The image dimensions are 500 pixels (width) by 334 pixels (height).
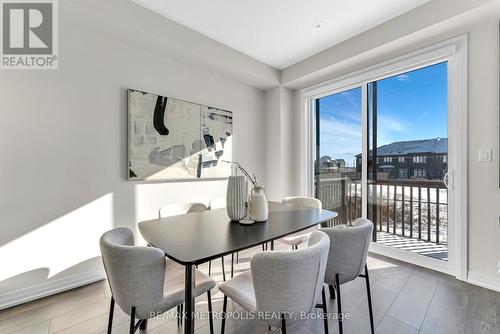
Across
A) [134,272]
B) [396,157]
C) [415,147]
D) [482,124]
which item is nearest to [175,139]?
[134,272]

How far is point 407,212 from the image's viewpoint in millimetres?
2826

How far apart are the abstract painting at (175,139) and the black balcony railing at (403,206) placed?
6.09ft

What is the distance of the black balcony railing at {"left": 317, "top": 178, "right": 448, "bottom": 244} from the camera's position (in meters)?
2.54

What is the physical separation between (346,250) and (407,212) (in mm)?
2009

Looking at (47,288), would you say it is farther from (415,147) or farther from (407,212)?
(415,147)

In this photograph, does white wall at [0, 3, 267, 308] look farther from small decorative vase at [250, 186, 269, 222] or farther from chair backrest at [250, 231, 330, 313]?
chair backrest at [250, 231, 330, 313]

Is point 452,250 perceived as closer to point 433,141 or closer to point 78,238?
Result: point 433,141

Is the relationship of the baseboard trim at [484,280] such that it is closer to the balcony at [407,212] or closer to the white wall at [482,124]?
the white wall at [482,124]

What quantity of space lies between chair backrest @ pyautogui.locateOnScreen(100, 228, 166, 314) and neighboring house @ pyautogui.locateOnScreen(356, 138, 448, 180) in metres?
2.86

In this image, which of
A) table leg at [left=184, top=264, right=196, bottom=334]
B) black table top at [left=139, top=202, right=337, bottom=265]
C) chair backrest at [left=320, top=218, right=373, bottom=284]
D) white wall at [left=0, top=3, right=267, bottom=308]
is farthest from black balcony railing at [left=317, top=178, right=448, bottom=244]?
table leg at [left=184, top=264, right=196, bottom=334]

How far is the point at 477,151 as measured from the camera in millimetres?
2143

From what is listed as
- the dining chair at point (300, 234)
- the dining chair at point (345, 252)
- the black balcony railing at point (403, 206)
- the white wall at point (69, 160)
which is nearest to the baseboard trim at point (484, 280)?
the black balcony railing at point (403, 206)

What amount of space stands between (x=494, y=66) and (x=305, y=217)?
87.4 inches

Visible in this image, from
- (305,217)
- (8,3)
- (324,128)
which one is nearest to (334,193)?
(324,128)
